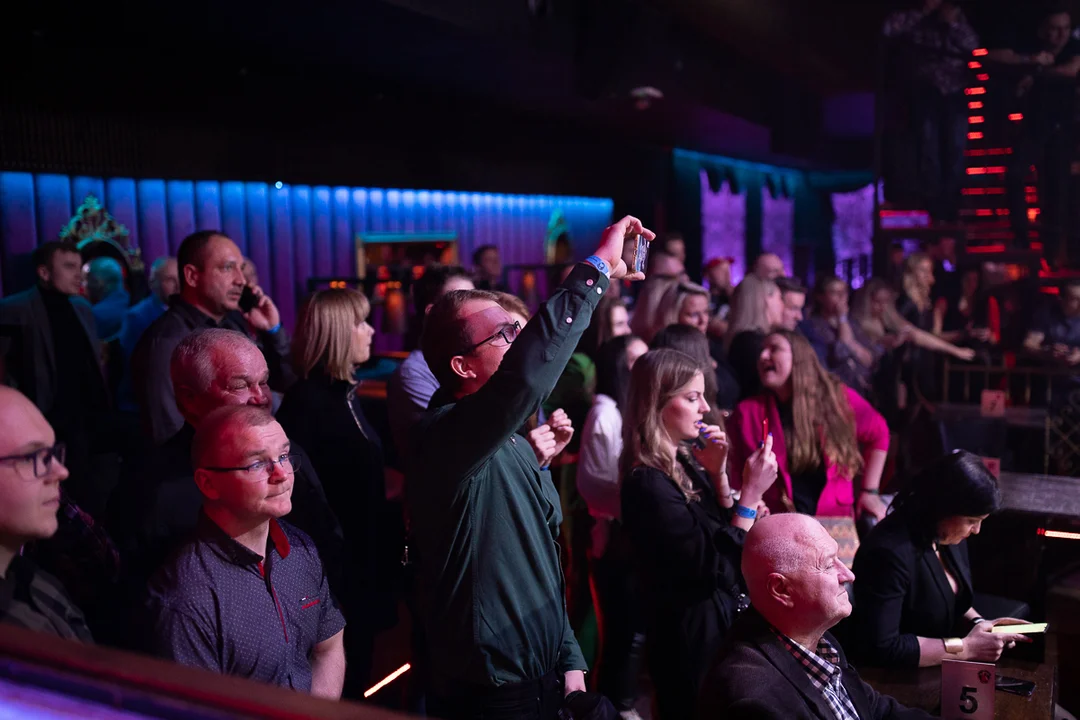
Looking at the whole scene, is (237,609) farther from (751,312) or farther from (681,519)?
(751,312)

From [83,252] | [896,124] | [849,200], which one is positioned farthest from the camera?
[849,200]

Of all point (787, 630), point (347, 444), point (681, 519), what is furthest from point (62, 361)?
point (787, 630)

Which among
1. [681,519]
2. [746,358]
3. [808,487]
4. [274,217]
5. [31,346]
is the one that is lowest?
[808,487]

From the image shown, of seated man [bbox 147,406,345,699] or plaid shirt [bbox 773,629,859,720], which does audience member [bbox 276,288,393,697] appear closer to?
seated man [bbox 147,406,345,699]

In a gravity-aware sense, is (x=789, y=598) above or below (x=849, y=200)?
below

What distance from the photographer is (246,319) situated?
11.7 ft

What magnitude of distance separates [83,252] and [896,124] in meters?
5.86

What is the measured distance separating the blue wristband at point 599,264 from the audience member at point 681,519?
0.96m

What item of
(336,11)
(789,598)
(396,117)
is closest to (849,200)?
(396,117)

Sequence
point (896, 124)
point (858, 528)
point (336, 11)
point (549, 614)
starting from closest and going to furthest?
point (549, 614), point (858, 528), point (336, 11), point (896, 124)

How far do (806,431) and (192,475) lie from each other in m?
2.11

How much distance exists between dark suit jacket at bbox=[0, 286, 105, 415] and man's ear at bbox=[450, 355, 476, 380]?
286 centimetres

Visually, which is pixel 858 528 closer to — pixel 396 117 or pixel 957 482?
pixel 957 482

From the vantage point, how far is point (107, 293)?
5539mm
